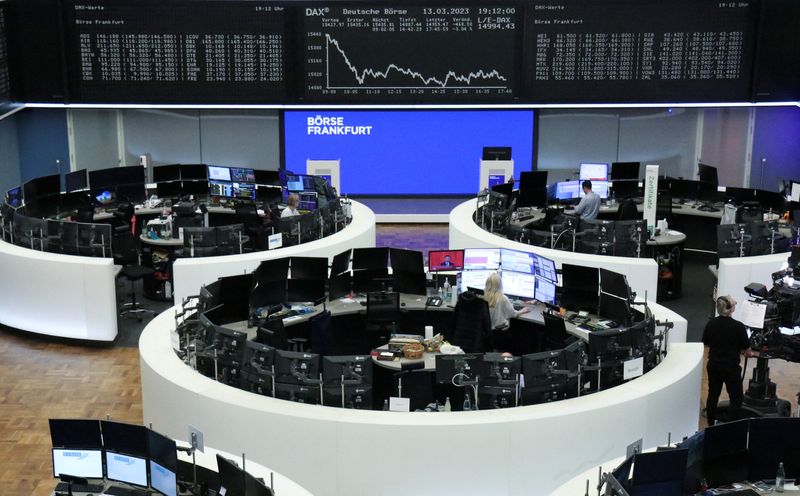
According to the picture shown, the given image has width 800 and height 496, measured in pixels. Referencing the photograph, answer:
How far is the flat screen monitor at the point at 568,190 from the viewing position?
14094 mm

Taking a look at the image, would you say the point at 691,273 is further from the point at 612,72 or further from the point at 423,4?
the point at 423,4

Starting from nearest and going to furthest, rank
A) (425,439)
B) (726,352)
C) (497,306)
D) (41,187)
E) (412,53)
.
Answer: (425,439), (726,352), (497,306), (41,187), (412,53)

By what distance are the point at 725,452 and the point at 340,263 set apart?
476cm

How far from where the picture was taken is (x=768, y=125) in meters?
16.1

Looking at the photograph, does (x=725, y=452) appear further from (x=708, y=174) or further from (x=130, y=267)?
(x=708, y=174)

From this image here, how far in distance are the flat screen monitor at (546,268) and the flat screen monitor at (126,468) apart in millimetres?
4411

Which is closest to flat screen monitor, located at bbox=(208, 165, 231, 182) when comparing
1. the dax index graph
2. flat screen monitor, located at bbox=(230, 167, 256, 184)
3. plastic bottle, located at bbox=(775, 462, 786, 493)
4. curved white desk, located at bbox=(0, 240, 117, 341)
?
flat screen monitor, located at bbox=(230, 167, 256, 184)

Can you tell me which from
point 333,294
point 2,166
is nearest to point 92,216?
point 2,166

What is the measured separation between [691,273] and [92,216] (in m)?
7.99

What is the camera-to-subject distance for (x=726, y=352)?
839cm

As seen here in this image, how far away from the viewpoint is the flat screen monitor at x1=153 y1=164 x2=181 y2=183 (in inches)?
569

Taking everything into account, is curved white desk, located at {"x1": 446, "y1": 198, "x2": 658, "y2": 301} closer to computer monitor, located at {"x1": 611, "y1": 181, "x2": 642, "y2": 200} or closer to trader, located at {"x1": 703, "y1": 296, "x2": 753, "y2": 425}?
trader, located at {"x1": 703, "y1": 296, "x2": 753, "y2": 425}

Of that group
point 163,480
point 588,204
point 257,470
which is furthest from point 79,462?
point 588,204

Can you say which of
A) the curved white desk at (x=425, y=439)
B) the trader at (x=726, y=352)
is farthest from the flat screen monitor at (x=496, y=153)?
the curved white desk at (x=425, y=439)
